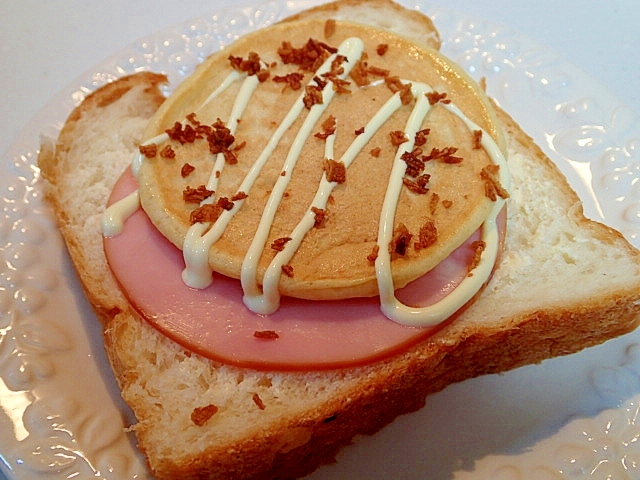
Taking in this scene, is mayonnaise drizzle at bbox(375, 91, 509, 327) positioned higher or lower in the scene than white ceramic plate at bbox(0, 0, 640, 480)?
higher

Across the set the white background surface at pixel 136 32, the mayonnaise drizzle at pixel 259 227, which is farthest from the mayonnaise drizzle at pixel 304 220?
the white background surface at pixel 136 32

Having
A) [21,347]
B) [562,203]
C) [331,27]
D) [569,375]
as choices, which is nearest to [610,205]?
[562,203]

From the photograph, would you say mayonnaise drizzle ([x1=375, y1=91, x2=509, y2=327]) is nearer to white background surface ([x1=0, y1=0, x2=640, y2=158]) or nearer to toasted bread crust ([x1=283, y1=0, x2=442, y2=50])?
toasted bread crust ([x1=283, y1=0, x2=442, y2=50])

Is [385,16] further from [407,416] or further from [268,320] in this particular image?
[407,416]

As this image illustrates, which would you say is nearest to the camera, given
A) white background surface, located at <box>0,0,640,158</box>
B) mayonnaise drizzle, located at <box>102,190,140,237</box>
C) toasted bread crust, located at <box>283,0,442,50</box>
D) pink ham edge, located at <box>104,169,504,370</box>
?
pink ham edge, located at <box>104,169,504,370</box>

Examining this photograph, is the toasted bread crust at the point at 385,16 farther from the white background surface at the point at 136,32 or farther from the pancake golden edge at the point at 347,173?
the white background surface at the point at 136,32

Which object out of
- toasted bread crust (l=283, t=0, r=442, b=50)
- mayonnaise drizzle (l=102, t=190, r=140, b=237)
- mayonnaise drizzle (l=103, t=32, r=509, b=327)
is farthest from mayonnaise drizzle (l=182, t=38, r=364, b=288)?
toasted bread crust (l=283, t=0, r=442, b=50)

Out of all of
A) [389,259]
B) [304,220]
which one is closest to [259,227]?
[304,220]
